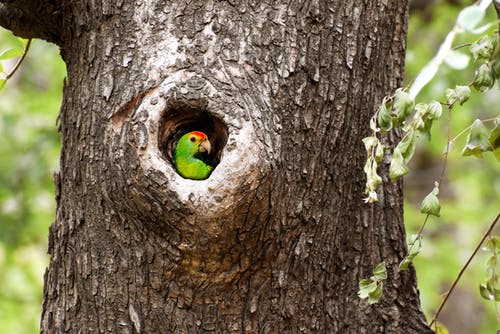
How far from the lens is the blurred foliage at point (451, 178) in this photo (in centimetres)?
538

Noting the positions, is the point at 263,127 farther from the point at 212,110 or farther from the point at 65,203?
the point at 65,203

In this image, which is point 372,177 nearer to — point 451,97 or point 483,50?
point 451,97

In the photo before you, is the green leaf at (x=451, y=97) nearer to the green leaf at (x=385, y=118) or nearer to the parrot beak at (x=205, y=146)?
the green leaf at (x=385, y=118)

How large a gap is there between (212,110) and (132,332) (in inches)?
26.2

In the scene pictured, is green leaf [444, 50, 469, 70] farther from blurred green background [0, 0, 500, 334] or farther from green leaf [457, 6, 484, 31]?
blurred green background [0, 0, 500, 334]

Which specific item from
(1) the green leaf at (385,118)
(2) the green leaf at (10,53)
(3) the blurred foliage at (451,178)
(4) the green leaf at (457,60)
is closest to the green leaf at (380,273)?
(1) the green leaf at (385,118)

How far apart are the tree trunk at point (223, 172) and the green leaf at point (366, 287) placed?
12cm

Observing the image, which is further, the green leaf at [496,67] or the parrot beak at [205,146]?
the parrot beak at [205,146]

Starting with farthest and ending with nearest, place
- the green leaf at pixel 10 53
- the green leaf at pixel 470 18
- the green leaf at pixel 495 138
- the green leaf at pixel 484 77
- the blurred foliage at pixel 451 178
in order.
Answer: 1. the blurred foliage at pixel 451 178
2. the green leaf at pixel 10 53
3. the green leaf at pixel 495 138
4. the green leaf at pixel 484 77
5. the green leaf at pixel 470 18

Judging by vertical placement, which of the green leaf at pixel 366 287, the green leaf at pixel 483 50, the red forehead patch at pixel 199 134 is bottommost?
the green leaf at pixel 366 287

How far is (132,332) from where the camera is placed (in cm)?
187

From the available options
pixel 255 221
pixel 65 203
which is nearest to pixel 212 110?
pixel 255 221

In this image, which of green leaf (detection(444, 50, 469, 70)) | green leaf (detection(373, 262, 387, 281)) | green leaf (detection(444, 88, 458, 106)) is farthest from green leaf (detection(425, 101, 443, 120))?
green leaf (detection(373, 262, 387, 281))

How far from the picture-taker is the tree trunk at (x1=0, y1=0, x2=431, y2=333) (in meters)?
1.73
